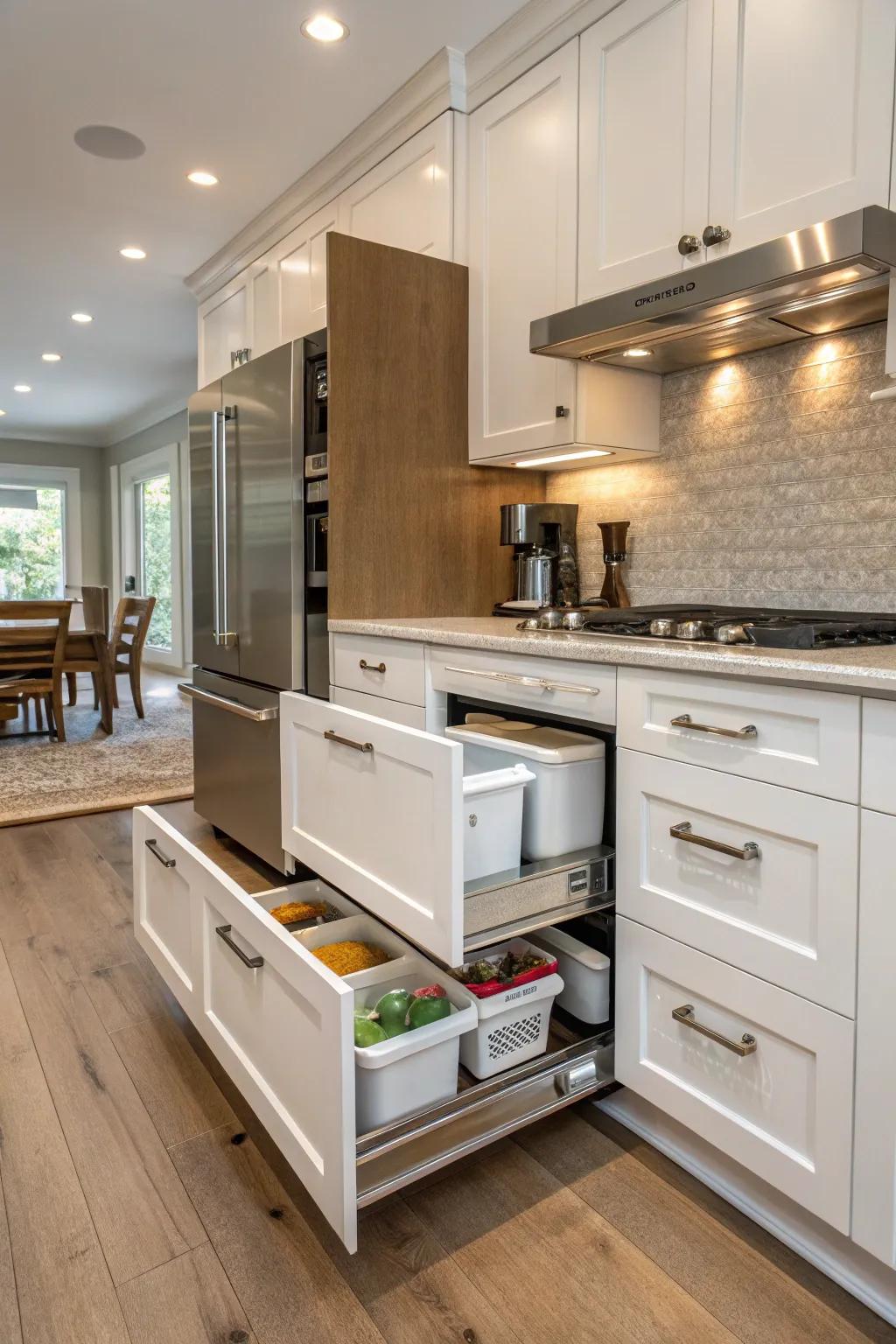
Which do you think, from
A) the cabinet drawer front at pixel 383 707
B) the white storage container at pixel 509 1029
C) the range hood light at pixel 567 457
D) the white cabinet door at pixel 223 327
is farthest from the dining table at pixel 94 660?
the white storage container at pixel 509 1029

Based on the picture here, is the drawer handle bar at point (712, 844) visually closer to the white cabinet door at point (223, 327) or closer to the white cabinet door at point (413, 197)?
the white cabinet door at point (413, 197)

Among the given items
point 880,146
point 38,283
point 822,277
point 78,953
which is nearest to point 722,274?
point 822,277

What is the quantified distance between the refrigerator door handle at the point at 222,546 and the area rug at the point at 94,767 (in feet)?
3.97

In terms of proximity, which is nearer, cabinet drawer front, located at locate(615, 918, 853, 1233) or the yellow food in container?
cabinet drawer front, located at locate(615, 918, 853, 1233)

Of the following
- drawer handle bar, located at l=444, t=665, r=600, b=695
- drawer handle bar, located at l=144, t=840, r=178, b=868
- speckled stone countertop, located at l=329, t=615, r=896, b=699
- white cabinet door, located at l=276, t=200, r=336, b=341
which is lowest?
drawer handle bar, located at l=144, t=840, r=178, b=868

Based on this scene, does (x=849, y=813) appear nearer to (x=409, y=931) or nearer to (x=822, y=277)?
(x=409, y=931)

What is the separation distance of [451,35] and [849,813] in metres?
2.26

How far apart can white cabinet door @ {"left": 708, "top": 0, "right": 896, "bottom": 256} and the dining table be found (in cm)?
467

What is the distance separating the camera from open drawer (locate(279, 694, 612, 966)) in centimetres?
129

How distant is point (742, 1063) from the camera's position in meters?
1.30

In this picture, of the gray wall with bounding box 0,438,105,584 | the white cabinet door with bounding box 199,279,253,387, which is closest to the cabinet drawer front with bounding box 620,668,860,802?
the white cabinet door with bounding box 199,279,253,387

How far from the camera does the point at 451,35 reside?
89.8 inches

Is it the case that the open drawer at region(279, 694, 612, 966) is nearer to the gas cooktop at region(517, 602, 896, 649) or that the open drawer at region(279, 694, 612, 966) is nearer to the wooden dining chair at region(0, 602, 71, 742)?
the gas cooktop at region(517, 602, 896, 649)

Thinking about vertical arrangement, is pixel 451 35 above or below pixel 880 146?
above
